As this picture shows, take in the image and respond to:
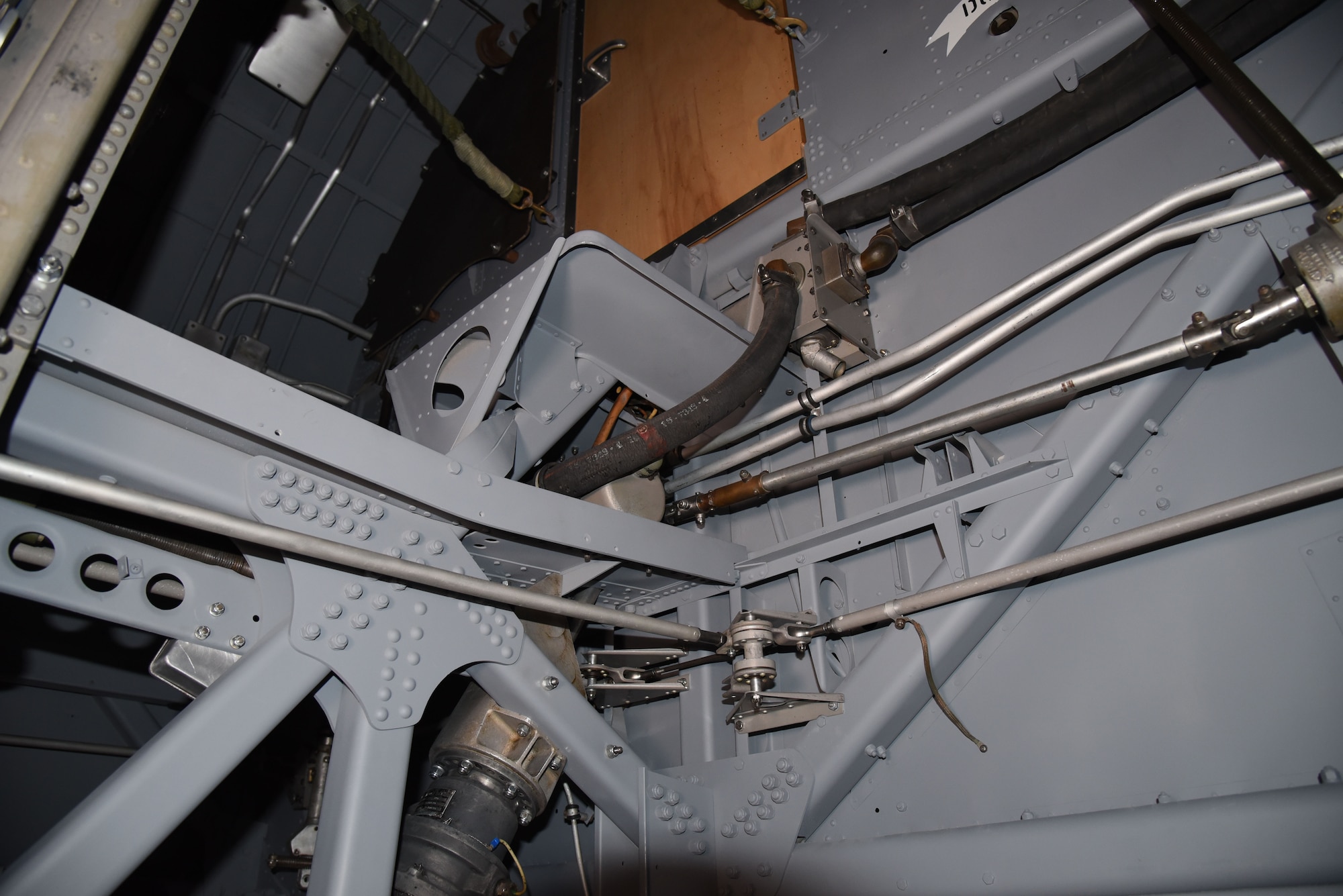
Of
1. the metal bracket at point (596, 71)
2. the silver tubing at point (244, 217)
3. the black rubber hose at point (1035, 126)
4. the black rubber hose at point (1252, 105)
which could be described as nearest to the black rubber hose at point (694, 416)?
the black rubber hose at point (1035, 126)

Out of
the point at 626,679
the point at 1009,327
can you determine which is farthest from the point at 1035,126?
the point at 626,679

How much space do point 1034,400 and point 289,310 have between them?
13.3ft

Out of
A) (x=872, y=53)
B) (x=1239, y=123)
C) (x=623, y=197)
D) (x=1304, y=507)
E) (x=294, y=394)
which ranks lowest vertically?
(x=1304, y=507)

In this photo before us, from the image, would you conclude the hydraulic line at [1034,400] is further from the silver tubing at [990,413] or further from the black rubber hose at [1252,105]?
the black rubber hose at [1252,105]

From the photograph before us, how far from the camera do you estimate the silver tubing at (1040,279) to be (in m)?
1.75

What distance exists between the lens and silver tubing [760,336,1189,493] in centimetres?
174

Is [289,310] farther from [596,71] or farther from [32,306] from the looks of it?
[32,306]

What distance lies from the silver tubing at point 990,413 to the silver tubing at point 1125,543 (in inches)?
13.6

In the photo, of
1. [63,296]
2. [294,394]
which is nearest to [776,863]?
[294,394]

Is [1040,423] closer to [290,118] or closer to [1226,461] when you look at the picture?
[1226,461]

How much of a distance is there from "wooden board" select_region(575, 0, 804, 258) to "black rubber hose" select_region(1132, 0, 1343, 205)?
138 centimetres

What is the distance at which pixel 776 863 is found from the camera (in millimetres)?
1999

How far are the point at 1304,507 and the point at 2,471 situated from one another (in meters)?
2.42

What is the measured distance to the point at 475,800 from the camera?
2.03 metres
